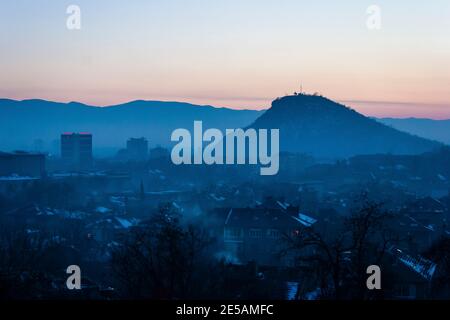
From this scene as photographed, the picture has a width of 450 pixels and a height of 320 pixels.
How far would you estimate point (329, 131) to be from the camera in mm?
83750

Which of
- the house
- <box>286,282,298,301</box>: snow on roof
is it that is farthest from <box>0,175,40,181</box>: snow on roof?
<box>286,282,298,301</box>: snow on roof

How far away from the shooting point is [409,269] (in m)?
11.4

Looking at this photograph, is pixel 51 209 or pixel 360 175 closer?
pixel 51 209

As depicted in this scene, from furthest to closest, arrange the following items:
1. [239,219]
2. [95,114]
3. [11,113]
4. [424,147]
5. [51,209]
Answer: [424,147] → [95,114] → [11,113] → [51,209] → [239,219]

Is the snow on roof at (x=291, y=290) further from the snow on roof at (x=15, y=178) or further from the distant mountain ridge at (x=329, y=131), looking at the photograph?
the distant mountain ridge at (x=329, y=131)

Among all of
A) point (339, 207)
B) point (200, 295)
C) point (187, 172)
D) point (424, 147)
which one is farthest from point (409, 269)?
point (424, 147)

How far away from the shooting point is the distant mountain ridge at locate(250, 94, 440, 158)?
263 ft

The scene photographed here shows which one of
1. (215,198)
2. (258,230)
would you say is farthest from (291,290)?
(215,198)

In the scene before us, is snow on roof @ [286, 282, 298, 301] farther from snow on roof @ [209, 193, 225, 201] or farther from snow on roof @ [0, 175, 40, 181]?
snow on roof @ [0, 175, 40, 181]

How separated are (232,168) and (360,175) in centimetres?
1222

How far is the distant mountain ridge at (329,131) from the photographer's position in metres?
80.1

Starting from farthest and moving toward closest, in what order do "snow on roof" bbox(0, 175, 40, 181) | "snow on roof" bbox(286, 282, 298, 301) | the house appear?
"snow on roof" bbox(0, 175, 40, 181) → the house → "snow on roof" bbox(286, 282, 298, 301)

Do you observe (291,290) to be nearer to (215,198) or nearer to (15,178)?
(215,198)
